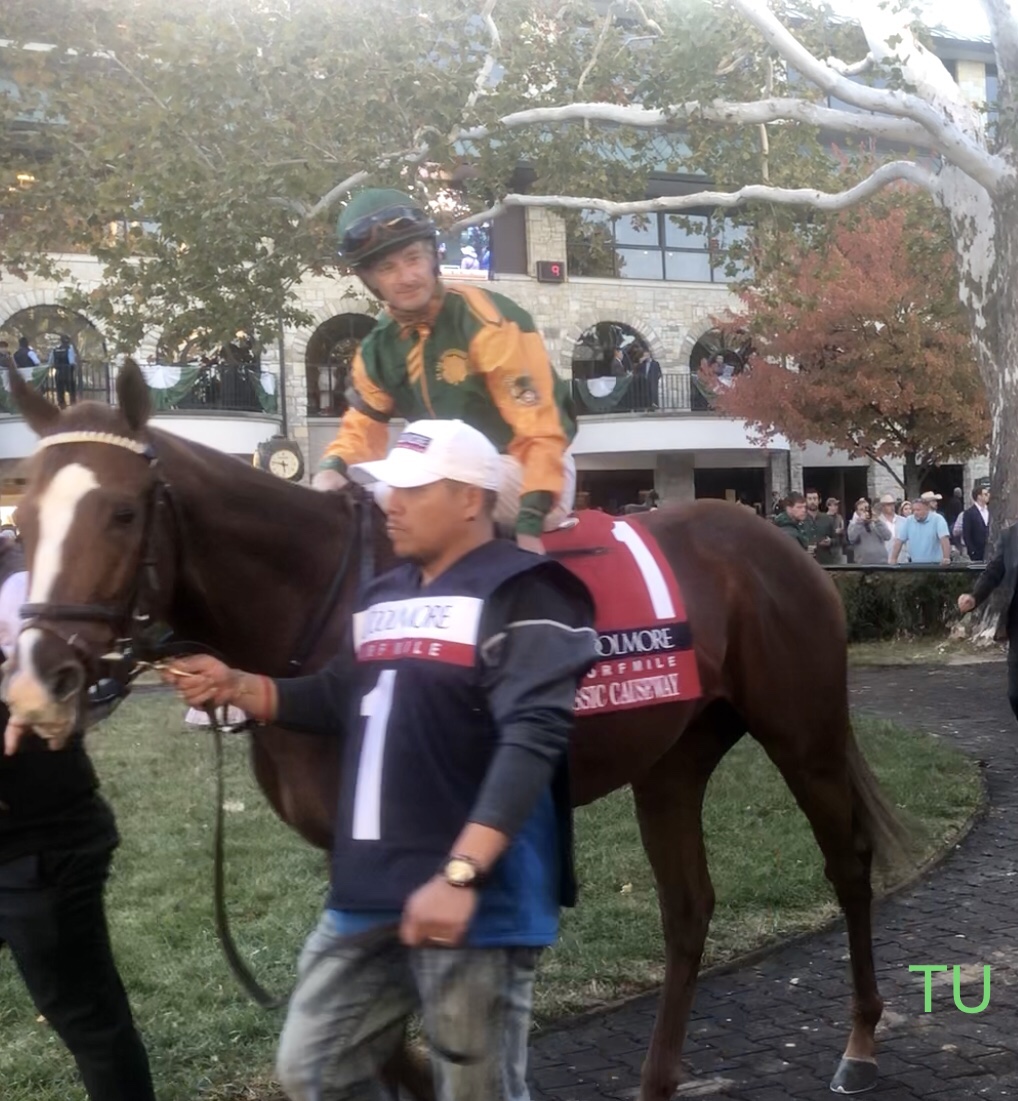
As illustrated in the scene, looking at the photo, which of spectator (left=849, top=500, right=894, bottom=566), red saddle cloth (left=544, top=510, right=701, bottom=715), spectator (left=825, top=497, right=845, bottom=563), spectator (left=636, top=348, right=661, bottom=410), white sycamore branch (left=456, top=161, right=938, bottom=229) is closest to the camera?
red saddle cloth (left=544, top=510, right=701, bottom=715)

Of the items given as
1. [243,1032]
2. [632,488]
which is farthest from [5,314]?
[243,1032]

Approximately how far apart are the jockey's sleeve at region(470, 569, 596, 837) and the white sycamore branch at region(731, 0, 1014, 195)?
10940 mm

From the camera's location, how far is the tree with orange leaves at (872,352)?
23.8 meters

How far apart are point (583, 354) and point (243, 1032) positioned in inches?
1095

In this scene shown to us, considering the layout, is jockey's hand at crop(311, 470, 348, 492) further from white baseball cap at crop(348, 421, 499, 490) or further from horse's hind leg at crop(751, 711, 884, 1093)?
horse's hind leg at crop(751, 711, 884, 1093)

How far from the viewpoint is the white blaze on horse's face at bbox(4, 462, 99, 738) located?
2.12 m

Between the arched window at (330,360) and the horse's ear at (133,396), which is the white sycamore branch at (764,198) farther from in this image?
the arched window at (330,360)

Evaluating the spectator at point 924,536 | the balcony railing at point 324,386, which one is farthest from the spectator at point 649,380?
the spectator at point 924,536

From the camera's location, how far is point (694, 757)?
13.4 ft

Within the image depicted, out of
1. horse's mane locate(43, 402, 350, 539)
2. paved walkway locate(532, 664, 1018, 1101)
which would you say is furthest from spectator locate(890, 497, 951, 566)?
horse's mane locate(43, 402, 350, 539)

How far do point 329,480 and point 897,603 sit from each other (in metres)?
12.5

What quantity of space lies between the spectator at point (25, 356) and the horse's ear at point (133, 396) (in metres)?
21.7

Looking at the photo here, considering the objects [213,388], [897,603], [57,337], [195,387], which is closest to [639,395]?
[213,388]

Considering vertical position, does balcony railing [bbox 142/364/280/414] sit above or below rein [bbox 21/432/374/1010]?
above
